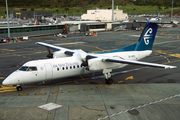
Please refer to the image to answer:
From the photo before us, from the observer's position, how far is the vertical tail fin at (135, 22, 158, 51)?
84.3 ft

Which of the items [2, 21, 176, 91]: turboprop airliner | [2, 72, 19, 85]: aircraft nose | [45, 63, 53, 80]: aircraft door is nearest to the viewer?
[2, 72, 19, 85]: aircraft nose

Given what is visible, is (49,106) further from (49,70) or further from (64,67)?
(64,67)

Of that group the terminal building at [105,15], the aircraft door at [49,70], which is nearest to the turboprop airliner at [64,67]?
the aircraft door at [49,70]

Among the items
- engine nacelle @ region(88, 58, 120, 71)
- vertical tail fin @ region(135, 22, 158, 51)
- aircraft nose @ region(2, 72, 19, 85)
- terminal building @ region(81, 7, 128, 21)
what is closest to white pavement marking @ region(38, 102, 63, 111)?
aircraft nose @ region(2, 72, 19, 85)

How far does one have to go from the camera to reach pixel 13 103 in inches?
675

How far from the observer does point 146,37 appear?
26078 mm

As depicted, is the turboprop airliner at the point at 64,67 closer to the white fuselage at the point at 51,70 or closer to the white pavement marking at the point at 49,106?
the white fuselage at the point at 51,70

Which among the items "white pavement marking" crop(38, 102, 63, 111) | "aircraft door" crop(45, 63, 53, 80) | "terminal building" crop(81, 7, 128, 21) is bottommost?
"white pavement marking" crop(38, 102, 63, 111)

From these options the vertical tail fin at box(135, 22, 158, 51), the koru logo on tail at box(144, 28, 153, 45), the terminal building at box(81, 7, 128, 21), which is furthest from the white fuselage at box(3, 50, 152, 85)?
the terminal building at box(81, 7, 128, 21)

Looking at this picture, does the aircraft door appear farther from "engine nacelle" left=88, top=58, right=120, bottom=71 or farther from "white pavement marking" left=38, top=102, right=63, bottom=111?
"engine nacelle" left=88, top=58, right=120, bottom=71

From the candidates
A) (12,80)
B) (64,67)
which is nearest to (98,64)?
(64,67)

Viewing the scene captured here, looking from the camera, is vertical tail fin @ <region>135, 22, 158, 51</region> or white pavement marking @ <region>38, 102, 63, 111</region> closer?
white pavement marking @ <region>38, 102, 63, 111</region>

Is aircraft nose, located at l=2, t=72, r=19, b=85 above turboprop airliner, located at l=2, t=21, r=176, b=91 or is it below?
below

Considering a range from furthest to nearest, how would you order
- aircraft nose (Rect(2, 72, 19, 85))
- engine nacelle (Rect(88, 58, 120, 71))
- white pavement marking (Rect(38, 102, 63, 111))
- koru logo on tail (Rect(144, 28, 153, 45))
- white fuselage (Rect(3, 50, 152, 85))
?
koru logo on tail (Rect(144, 28, 153, 45)) < engine nacelle (Rect(88, 58, 120, 71)) < white fuselage (Rect(3, 50, 152, 85)) < aircraft nose (Rect(2, 72, 19, 85)) < white pavement marking (Rect(38, 102, 63, 111))
